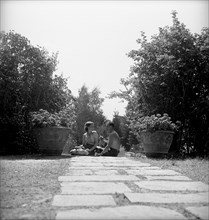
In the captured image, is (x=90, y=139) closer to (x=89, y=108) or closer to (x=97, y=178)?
(x=97, y=178)

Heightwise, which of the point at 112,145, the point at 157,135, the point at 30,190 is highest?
the point at 157,135

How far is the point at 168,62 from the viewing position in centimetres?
732

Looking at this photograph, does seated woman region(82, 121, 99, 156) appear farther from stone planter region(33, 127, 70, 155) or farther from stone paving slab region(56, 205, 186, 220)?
stone paving slab region(56, 205, 186, 220)

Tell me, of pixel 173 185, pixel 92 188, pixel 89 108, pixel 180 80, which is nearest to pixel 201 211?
pixel 173 185

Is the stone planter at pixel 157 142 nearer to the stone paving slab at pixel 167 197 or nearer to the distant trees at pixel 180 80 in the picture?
the distant trees at pixel 180 80

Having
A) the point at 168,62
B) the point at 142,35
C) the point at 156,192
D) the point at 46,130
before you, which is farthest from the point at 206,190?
the point at 142,35

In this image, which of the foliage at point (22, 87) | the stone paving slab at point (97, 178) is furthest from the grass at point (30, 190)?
the foliage at point (22, 87)

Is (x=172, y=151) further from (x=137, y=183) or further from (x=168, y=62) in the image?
(x=137, y=183)

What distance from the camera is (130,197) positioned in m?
2.42

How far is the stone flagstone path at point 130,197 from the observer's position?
1.98 m

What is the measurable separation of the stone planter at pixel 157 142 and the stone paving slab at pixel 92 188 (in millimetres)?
3441

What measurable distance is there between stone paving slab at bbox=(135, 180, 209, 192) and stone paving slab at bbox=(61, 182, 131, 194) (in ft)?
0.80

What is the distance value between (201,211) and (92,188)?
3.47 feet

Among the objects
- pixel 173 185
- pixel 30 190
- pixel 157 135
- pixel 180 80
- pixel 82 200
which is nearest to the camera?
pixel 82 200
